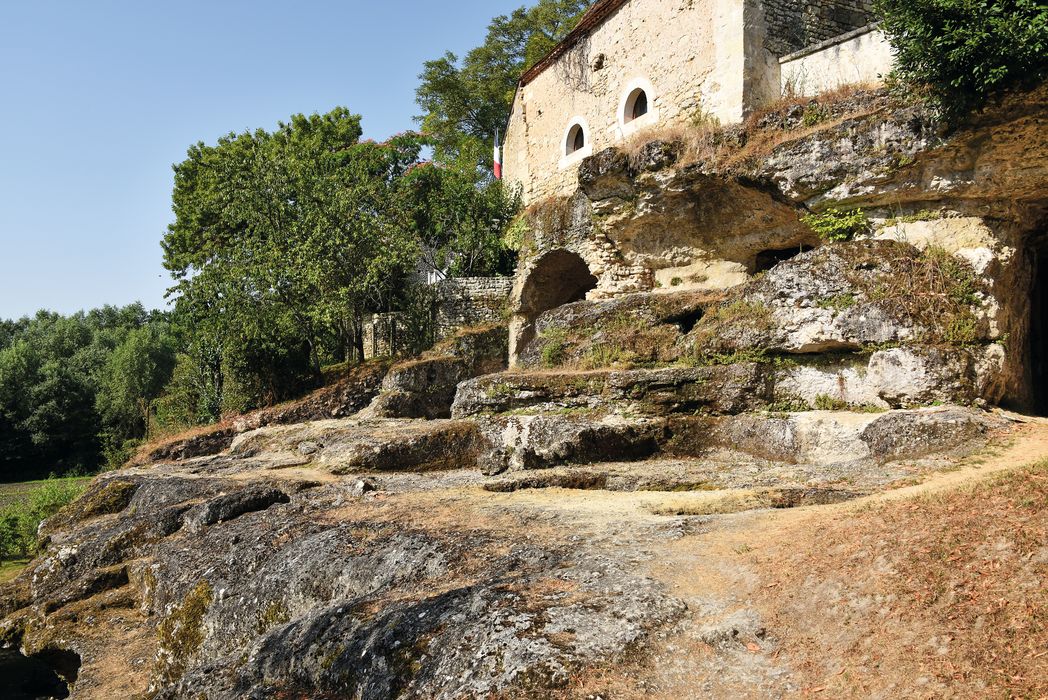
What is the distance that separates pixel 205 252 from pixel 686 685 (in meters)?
24.5

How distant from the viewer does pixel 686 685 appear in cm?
372

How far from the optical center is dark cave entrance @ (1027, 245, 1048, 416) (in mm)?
11000

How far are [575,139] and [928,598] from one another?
17906mm

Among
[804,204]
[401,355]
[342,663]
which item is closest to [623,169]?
[804,204]

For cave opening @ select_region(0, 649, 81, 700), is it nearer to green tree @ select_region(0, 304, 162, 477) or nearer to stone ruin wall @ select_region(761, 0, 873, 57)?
stone ruin wall @ select_region(761, 0, 873, 57)

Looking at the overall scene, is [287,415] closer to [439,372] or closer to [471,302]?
[439,372]

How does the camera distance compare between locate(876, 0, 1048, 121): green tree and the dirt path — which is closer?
the dirt path

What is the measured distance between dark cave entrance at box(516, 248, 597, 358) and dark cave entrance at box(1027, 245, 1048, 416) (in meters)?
10.1

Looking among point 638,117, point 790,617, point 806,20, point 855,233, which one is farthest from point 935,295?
point 638,117

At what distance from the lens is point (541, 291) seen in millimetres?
20219

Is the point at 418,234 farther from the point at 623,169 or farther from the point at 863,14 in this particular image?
the point at 863,14

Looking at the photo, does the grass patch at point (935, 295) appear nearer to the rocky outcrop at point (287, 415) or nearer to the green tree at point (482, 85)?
the rocky outcrop at point (287, 415)

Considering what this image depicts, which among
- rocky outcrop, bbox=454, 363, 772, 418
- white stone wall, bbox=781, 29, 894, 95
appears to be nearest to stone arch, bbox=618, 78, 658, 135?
white stone wall, bbox=781, 29, 894, 95

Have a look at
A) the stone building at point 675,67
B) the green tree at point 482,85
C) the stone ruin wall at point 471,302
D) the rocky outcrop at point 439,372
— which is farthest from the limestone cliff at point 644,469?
the green tree at point 482,85
